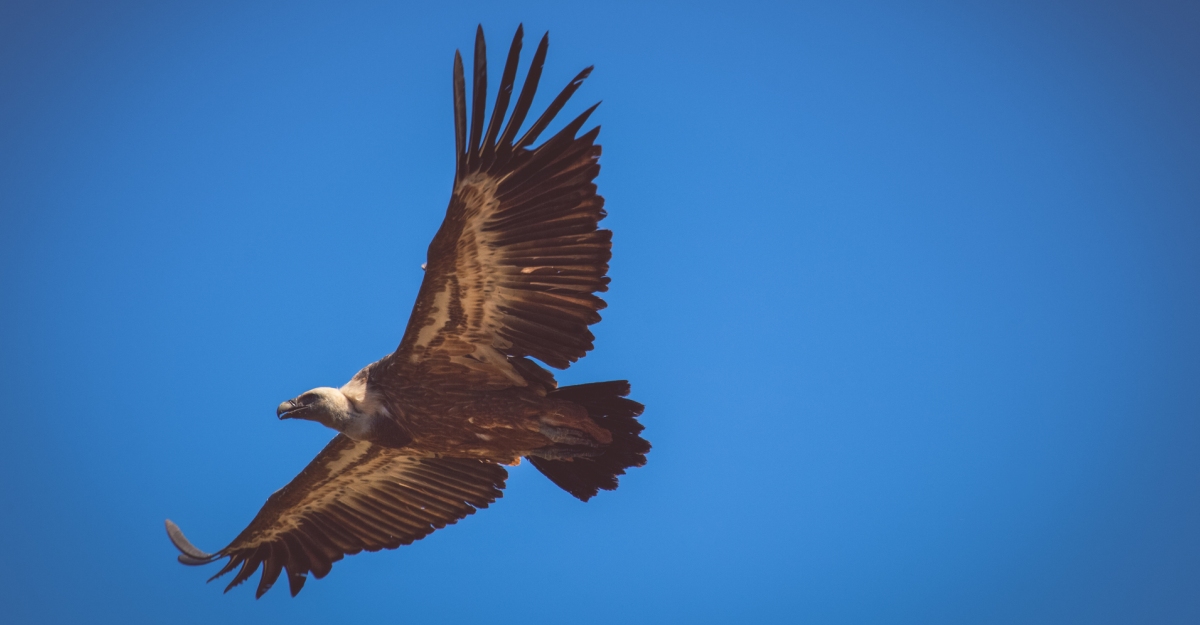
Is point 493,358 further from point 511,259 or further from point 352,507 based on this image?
point 352,507

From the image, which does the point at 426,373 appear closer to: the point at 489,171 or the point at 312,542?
the point at 489,171

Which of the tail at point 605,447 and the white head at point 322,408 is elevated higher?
the tail at point 605,447

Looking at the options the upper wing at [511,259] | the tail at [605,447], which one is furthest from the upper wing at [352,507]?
the upper wing at [511,259]

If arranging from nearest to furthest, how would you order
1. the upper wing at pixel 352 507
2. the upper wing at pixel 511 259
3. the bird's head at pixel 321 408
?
the upper wing at pixel 511 259, the bird's head at pixel 321 408, the upper wing at pixel 352 507

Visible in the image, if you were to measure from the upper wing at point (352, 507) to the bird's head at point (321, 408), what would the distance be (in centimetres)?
100

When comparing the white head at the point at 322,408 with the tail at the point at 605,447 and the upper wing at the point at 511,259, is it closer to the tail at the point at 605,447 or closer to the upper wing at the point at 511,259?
the upper wing at the point at 511,259

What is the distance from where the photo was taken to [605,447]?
6961 mm

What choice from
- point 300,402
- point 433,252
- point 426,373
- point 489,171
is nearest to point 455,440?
point 426,373

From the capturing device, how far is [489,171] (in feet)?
20.0

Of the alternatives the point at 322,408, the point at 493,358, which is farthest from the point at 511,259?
the point at 322,408

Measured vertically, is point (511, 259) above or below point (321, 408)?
above

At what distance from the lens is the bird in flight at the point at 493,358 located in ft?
19.9

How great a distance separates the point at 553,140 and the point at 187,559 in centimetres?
435

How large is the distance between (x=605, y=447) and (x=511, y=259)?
5.00 ft
